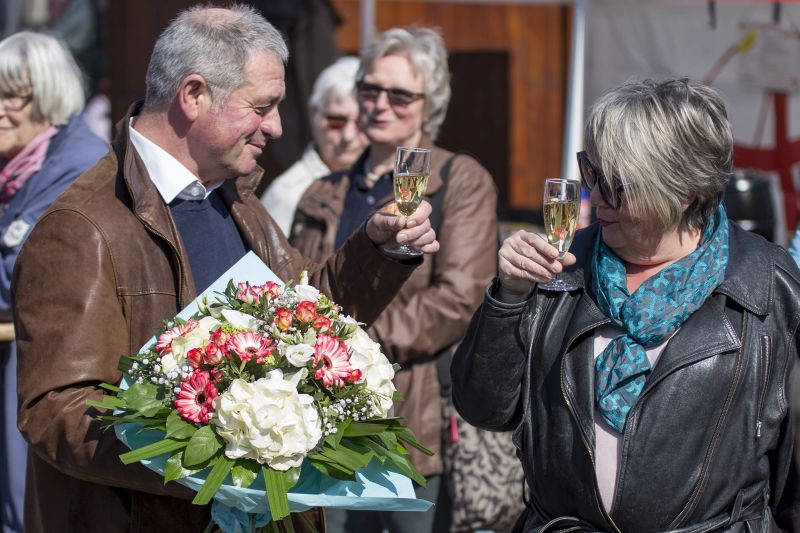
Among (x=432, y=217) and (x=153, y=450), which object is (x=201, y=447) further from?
(x=432, y=217)

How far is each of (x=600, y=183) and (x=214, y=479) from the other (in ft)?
3.73

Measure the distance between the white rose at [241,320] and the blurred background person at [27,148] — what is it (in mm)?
2095

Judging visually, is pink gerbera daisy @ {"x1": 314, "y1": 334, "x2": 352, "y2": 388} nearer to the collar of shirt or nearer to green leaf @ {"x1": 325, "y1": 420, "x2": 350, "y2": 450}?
green leaf @ {"x1": 325, "y1": 420, "x2": 350, "y2": 450}

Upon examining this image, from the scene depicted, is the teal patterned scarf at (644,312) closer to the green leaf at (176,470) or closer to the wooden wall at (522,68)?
the green leaf at (176,470)

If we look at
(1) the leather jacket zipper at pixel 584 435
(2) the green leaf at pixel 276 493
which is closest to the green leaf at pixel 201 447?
(2) the green leaf at pixel 276 493

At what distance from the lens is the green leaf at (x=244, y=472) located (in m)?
2.25

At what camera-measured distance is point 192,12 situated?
110 inches

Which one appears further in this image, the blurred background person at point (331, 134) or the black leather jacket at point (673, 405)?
the blurred background person at point (331, 134)

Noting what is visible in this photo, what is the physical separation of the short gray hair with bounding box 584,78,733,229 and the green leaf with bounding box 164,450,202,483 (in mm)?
1167

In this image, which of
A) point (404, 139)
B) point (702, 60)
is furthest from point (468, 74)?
point (404, 139)

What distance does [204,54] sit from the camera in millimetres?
2707

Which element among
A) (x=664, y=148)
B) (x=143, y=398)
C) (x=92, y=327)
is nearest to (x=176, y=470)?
(x=143, y=398)

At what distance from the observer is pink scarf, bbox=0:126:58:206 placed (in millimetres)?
4324

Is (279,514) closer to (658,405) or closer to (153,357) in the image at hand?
(153,357)
